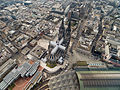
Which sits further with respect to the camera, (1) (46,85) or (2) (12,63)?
(2) (12,63)

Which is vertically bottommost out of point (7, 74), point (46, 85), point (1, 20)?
point (46, 85)

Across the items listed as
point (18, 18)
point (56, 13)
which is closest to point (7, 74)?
point (18, 18)

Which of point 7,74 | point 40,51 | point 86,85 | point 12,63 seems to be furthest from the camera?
point 40,51

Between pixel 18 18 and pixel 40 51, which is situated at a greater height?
pixel 18 18

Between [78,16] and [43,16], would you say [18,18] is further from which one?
[78,16]

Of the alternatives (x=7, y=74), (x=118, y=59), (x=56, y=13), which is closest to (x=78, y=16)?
(x=56, y=13)

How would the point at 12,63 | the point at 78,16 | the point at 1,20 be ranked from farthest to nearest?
1. the point at 78,16
2. the point at 1,20
3. the point at 12,63

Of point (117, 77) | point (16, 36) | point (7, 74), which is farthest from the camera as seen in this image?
point (16, 36)

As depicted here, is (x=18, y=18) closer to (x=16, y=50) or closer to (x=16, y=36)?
(x=16, y=36)

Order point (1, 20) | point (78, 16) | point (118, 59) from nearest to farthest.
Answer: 1. point (118, 59)
2. point (1, 20)
3. point (78, 16)
